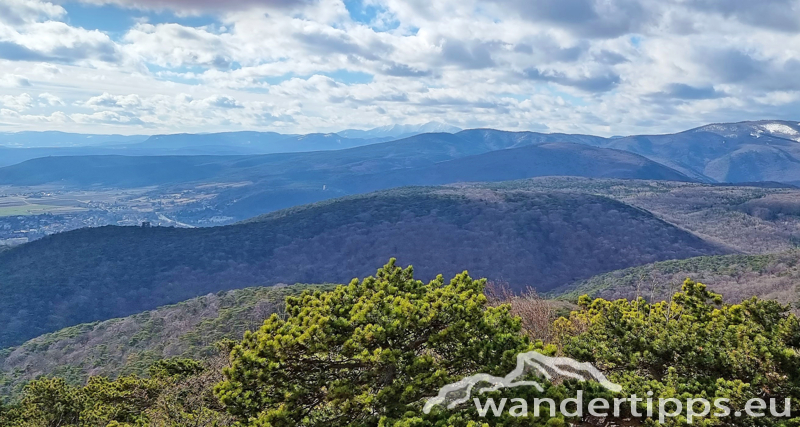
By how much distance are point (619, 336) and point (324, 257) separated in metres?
114

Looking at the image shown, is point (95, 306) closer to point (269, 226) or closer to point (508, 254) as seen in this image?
point (269, 226)

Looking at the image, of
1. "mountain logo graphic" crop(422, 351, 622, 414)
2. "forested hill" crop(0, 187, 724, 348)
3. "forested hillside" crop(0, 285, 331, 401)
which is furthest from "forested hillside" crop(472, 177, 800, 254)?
"mountain logo graphic" crop(422, 351, 622, 414)

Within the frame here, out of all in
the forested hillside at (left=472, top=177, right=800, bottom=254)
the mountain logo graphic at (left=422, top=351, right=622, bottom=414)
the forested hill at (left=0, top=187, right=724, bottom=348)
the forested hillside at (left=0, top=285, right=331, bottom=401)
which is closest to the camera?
the mountain logo graphic at (left=422, top=351, right=622, bottom=414)

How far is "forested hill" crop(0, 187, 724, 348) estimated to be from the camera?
98.2 metres

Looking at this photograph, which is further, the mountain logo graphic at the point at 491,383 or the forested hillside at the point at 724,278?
the forested hillside at the point at 724,278

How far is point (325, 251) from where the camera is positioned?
125562 millimetres

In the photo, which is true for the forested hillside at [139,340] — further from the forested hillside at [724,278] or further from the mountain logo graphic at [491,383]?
the forested hillside at [724,278]

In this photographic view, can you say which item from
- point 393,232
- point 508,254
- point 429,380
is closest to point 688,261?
point 508,254

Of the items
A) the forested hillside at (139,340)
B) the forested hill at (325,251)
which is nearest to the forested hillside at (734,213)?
the forested hill at (325,251)

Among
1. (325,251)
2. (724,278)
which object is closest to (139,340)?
(325,251)

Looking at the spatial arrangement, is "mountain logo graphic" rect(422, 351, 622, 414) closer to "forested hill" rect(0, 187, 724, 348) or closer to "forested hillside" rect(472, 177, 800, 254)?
"forested hill" rect(0, 187, 724, 348)

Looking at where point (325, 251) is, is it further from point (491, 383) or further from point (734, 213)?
point (491, 383)

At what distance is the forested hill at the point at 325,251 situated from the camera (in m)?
98.2

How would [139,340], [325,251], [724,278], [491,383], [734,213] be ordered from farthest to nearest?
[734,213]
[325,251]
[724,278]
[139,340]
[491,383]
